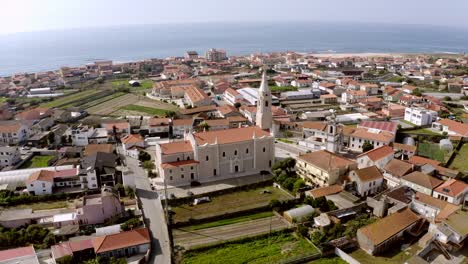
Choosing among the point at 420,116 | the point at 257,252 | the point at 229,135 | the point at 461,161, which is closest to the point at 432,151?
the point at 461,161

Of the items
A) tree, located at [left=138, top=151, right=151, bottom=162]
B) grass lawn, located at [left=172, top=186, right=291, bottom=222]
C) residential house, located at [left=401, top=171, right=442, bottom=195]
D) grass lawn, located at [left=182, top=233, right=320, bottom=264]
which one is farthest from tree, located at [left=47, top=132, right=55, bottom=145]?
residential house, located at [left=401, top=171, right=442, bottom=195]

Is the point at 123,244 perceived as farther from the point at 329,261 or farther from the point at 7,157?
the point at 7,157

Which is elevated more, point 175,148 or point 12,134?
point 175,148

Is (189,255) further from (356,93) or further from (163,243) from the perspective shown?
(356,93)

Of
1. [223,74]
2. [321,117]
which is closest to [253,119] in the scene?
[321,117]

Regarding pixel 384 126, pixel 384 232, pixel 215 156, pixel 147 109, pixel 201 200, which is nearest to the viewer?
pixel 384 232

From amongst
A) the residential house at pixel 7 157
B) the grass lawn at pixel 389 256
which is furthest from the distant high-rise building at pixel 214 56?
the grass lawn at pixel 389 256
